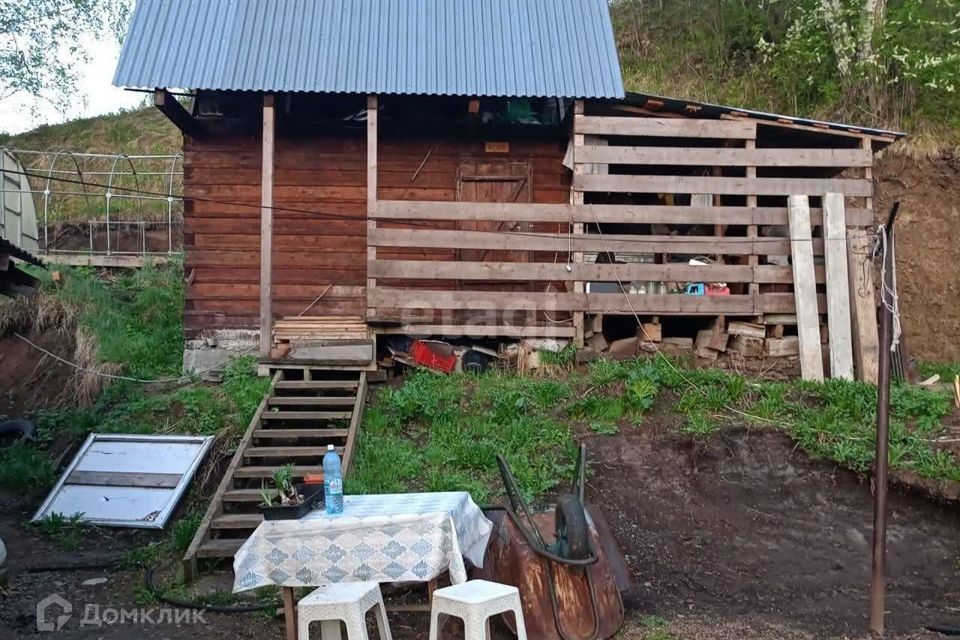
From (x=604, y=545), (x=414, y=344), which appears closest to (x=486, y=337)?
(x=414, y=344)

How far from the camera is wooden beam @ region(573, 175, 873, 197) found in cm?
1074

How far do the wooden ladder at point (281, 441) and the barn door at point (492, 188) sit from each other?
2.62m

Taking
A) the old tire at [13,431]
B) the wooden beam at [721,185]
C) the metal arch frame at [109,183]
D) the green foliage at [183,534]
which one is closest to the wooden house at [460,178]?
the wooden beam at [721,185]

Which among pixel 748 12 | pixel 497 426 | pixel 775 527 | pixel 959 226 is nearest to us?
pixel 775 527

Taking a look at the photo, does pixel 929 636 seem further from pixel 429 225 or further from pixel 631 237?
pixel 429 225

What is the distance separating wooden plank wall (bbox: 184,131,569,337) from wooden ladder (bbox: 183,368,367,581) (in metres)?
1.56

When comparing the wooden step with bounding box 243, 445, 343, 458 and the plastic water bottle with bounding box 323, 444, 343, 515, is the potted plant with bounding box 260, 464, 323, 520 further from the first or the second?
the wooden step with bounding box 243, 445, 343, 458

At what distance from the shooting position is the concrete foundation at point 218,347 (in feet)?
37.3

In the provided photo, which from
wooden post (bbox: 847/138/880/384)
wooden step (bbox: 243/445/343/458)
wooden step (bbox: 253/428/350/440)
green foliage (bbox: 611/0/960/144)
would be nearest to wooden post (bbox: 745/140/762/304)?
wooden post (bbox: 847/138/880/384)

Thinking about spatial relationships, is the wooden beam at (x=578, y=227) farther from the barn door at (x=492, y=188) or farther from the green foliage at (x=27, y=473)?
the green foliage at (x=27, y=473)

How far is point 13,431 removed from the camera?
1030 cm

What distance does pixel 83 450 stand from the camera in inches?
362

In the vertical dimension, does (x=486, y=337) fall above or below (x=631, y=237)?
below

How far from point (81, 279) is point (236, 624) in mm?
9446
